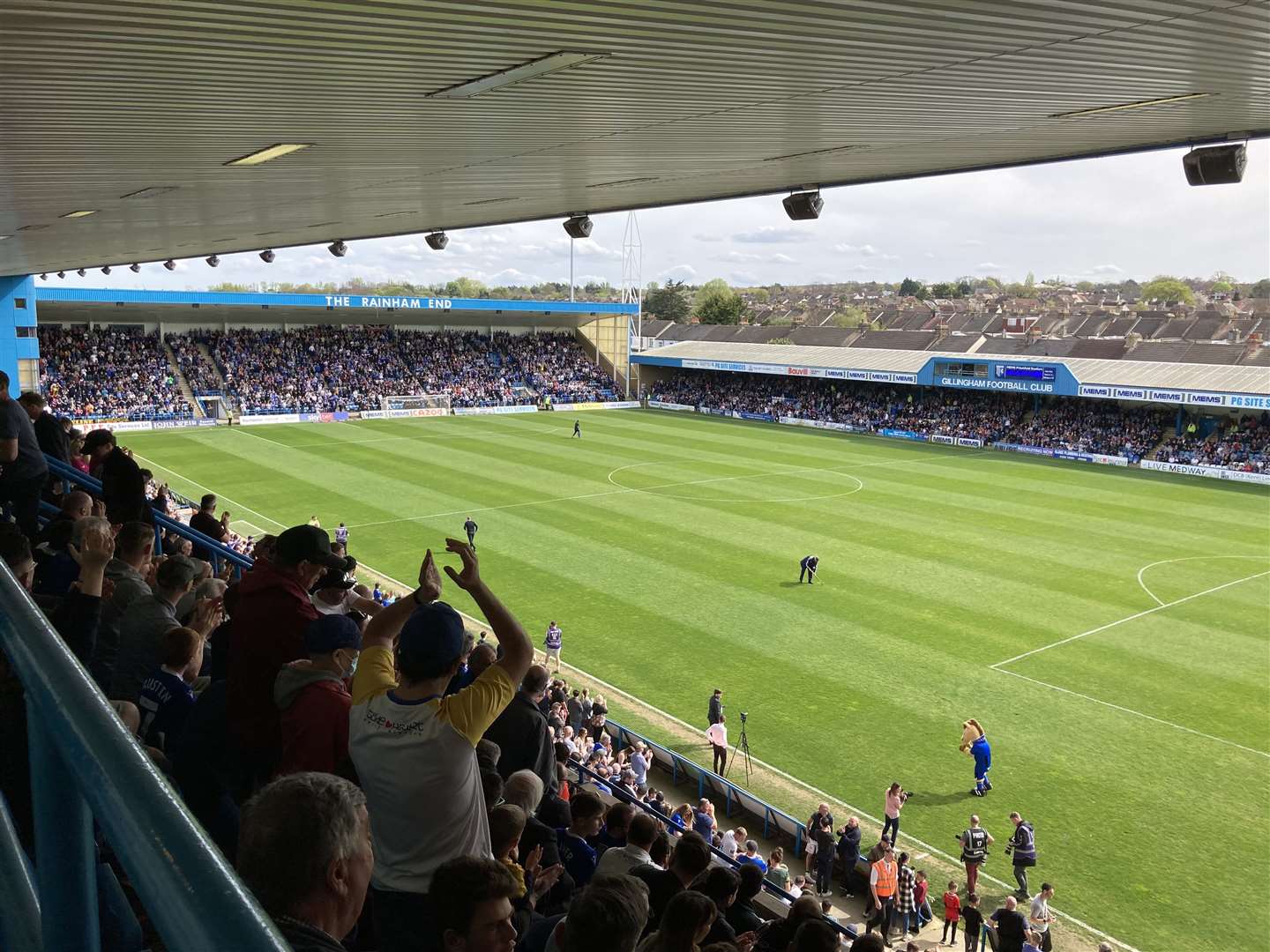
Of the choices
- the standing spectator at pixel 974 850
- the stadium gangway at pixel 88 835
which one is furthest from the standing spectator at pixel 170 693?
the standing spectator at pixel 974 850

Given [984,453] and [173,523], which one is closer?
[173,523]

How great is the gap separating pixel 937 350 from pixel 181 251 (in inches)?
1772

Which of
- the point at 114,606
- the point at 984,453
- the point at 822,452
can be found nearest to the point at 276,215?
the point at 114,606

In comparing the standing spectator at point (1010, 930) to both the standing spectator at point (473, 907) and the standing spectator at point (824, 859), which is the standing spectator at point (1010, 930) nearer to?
the standing spectator at point (824, 859)

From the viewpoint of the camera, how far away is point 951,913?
447 inches

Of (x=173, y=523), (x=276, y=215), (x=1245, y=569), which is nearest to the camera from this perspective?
(x=173, y=523)

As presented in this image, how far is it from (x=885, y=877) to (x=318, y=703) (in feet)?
31.0

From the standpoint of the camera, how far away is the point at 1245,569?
2717 centimetres

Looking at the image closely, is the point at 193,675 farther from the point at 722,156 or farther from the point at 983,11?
the point at 722,156

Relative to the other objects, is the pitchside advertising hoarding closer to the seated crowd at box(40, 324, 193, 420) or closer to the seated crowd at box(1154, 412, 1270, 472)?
the seated crowd at box(1154, 412, 1270, 472)

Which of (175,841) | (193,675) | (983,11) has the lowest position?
(193,675)

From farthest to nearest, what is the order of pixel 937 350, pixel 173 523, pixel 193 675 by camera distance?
pixel 937 350, pixel 173 523, pixel 193 675

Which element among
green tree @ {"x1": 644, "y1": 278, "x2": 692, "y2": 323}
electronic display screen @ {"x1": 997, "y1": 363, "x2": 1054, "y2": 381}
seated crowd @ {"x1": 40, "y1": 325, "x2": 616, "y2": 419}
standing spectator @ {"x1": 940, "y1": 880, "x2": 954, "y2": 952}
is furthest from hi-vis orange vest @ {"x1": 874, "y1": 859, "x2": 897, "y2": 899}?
green tree @ {"x1": 644, "y1": 278, "x2": 692, "y2": 323}

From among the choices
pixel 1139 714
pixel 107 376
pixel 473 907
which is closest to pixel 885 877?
pixel 1139 714
